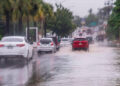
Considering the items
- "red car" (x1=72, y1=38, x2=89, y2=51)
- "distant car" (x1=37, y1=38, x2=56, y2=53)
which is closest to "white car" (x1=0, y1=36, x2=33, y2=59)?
"distant car" (x1=37, y1=38, x2=56, y2=53)

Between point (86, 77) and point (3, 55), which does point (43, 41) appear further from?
point (86, 77)

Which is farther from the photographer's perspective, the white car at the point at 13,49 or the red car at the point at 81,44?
the red car at the point at 81,44

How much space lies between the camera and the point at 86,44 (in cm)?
5172

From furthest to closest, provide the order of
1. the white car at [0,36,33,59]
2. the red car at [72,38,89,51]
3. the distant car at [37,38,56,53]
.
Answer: the red car at [72,38,89,51]
the distant car at [37,38,56,53]
the white car at [0,36,33,59]

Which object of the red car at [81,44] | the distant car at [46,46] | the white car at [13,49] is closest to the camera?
the white car at [13,49]

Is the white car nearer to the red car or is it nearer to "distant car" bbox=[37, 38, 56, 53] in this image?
"distant car" bbox=[37, 38, 56, 53]

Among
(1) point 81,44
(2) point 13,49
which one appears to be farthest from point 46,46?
(2) point 13,49

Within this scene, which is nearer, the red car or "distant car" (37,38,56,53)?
"distant car" (37,38,56,53)

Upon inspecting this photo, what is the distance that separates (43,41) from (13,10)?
701 centimetres

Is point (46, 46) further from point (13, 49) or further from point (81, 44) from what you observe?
point (13, 49)

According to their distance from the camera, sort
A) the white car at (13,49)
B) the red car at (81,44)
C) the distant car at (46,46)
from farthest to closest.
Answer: the red car at (81,44) < the distant car at (46,46) < the white car at (13,49)

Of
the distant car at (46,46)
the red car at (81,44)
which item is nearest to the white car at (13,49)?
the distant car at (46,46)

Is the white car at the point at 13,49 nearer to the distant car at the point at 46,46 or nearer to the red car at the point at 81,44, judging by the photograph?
the distant car at the point at 46,46

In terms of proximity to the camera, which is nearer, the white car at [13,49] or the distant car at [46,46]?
the white car at [13,49]
